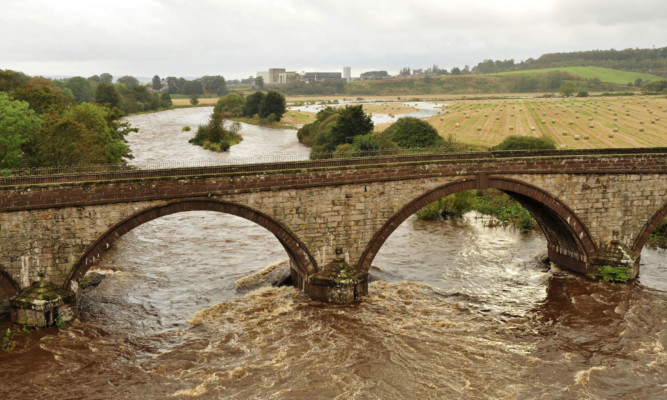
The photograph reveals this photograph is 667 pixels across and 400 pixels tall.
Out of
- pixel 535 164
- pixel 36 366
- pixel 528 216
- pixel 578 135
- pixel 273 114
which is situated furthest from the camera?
pixel 273 114

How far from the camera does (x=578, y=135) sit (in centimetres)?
5731

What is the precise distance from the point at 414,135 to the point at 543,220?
25.2 m

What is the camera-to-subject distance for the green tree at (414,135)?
171ft

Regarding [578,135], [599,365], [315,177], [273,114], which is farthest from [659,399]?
[273,114]

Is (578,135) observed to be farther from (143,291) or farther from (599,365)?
(143,291)

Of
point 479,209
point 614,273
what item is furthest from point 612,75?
point 614,273

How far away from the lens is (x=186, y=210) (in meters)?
21.4

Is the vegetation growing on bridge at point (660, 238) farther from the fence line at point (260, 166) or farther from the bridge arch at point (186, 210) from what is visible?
the bridge arch at point (186, 210)

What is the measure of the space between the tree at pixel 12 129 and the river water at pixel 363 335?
8.31 m

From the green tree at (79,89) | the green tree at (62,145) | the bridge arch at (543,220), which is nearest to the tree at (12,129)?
the green tree at (62,145)

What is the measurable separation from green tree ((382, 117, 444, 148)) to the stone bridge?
23737 millimetres

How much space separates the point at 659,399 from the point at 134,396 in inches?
687

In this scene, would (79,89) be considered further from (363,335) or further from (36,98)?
(363,335)

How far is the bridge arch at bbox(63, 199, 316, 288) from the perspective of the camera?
20.6m
